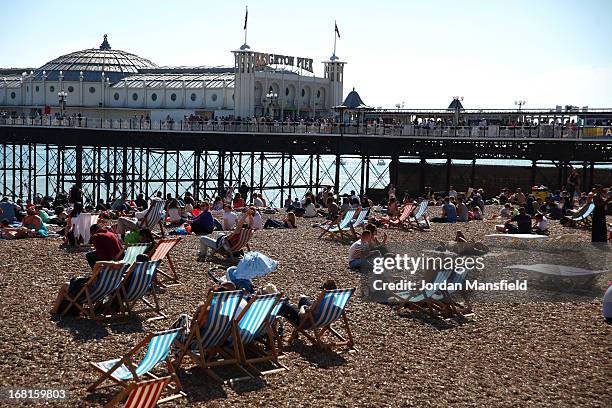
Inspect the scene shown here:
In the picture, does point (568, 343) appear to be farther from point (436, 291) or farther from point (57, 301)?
point (57, 301)

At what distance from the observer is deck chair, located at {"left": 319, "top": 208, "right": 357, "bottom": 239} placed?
16750 millimetres

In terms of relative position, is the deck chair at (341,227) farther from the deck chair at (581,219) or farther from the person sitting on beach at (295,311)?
the person sitting on beach at (295,311)

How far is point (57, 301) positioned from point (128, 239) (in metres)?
3.32

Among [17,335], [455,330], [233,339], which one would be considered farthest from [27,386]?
[455,330]

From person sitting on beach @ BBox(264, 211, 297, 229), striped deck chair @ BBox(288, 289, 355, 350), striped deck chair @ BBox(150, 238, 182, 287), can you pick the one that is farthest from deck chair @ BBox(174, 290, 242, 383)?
person sitting on beach @ BBox(264, 211, 297, 229)

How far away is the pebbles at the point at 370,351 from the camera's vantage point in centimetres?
804

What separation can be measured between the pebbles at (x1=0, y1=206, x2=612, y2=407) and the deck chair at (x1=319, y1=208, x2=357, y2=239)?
3.71 meters

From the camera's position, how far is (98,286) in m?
9.53

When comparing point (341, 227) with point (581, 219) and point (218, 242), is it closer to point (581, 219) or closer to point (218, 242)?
point (218, 242)

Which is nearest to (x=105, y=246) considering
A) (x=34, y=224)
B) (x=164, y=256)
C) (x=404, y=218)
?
(x=164, y=256)

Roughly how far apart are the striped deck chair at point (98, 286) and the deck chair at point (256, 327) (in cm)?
159

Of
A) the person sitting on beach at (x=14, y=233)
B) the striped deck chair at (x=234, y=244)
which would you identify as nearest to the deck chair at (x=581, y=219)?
the striped deck chair at (x=234, y=244)

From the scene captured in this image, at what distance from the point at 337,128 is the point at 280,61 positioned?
1342 cm

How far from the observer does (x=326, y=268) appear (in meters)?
13.5
